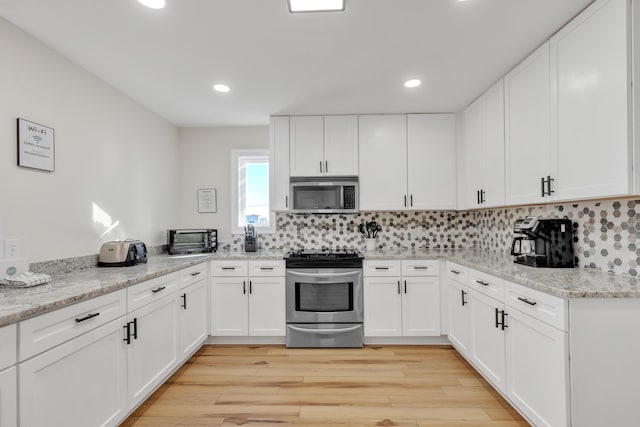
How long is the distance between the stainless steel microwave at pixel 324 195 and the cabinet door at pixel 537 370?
74.3 inches

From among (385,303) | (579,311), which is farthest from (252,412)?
(579,311)

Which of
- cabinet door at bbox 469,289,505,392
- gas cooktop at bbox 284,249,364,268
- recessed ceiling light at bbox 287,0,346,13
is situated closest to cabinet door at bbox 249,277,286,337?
gas cooktop at bbox 284,249,364,268

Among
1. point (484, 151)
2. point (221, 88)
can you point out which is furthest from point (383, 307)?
point (221, 88)

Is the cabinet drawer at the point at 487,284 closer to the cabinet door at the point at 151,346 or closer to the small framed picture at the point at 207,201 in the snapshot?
the cabinet door at the point at 151,346

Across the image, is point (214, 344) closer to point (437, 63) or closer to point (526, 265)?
point (526, 265)

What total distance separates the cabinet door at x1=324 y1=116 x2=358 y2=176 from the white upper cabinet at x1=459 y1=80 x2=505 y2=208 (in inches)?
45.1

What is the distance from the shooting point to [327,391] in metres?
2.42

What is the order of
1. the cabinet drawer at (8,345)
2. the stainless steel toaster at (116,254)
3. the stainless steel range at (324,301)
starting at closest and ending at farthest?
the cabinet drawer at (8,345)
the stainless steel toaster at (116,254)
the stainless steel range at (324,301)

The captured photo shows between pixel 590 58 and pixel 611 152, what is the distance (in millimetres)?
539

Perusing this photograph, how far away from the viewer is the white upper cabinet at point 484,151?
2.74 metres

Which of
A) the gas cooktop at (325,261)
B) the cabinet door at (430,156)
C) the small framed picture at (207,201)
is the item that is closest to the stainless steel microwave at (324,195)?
the gas cooktop at (325,261)

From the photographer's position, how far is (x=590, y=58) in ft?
5.78

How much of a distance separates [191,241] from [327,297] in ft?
5.27

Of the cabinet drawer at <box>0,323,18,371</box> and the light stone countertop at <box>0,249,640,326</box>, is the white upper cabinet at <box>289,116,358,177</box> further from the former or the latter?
the cabinet drawer at <box>0,323,18,371</box>
